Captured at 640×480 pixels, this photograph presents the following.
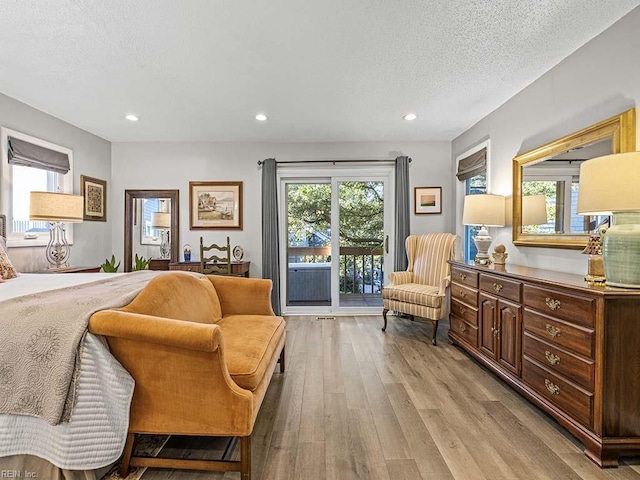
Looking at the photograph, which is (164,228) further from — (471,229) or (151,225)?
(471,229)

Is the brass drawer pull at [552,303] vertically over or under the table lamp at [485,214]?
under

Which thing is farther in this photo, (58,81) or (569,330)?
(58,81)

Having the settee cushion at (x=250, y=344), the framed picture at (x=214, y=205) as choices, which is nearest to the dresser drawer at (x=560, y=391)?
the settee cushion at (x=250, y=344)

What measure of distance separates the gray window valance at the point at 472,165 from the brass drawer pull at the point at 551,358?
2307mm

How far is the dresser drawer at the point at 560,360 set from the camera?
1705mm

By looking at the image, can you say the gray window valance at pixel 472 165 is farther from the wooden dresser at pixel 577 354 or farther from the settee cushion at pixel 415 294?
the wooden dresser at pixel 577 354

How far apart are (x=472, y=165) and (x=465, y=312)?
6.11ft

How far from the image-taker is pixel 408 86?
2.91m

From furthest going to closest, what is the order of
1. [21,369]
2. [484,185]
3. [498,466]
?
[484,185] < [498,466] < [21,369]

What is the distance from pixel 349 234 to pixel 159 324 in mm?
3553

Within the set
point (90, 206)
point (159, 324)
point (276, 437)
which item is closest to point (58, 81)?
point (90, 206)

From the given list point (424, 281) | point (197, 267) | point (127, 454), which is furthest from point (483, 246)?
point (197, 267)

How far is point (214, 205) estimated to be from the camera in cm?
468

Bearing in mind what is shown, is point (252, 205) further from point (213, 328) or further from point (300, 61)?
point (213, 328)
